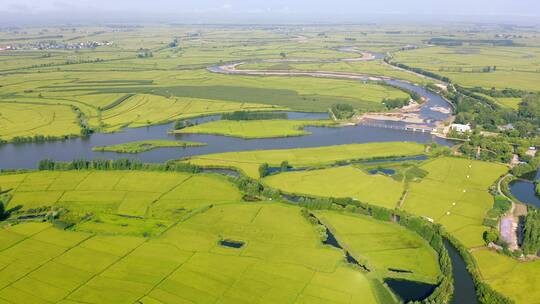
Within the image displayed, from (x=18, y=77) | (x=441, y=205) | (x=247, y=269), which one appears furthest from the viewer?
(x=18, y=77)

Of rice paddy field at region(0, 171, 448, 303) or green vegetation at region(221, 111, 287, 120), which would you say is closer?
rice paddy field at region(0, 171, 448, 303)

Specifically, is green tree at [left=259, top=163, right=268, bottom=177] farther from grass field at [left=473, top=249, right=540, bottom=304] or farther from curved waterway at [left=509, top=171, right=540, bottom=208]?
curved waterway at [left=509, top=171, right=540, bottom=208]

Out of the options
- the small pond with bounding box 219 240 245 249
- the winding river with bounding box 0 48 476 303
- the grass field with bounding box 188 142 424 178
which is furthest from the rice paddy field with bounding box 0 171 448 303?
the winding river with bounding box 0 48 476 303

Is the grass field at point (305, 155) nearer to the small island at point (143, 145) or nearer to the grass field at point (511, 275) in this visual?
the small island at point (143, 145)

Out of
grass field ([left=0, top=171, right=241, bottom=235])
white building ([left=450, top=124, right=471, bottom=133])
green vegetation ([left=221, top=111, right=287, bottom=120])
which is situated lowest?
grass field ([left=0, top=171, right=241, bottom=235])

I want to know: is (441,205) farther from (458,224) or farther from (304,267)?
(304,267)

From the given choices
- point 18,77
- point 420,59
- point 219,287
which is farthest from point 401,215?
point 420,59
